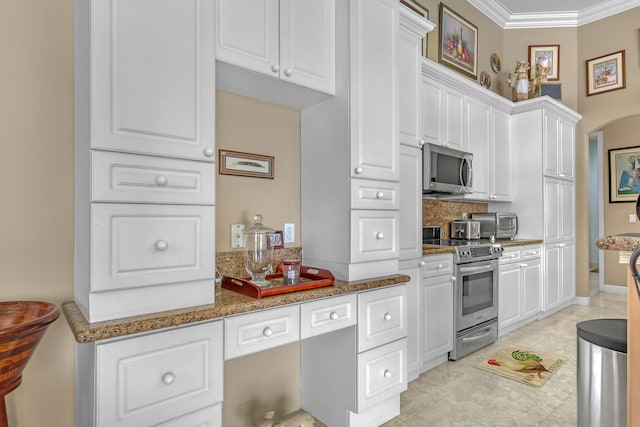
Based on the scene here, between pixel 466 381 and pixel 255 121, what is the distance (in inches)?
95.0

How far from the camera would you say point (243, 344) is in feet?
4.91

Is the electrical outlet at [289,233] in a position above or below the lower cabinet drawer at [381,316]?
above

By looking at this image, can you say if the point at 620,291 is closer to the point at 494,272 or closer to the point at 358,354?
the point at 494,272

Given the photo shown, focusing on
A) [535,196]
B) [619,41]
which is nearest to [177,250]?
[535,196]

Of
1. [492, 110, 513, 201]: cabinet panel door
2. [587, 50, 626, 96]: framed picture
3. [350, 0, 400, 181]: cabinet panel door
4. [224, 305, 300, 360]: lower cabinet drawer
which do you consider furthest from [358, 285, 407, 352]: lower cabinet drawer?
[587, 50, 626, 96]: framed picture

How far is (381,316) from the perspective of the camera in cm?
204

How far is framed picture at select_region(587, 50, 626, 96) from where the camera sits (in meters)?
4.71

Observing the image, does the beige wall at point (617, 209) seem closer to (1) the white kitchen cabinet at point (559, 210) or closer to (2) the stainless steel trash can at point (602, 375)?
(1) the white kitchen cabinet at point (559, 210)

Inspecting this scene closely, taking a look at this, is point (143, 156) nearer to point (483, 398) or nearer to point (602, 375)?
point (602, 375)

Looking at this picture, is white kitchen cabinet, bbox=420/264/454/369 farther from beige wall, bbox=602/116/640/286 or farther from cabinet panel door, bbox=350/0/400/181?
beige wall, bbox=602/116/640/286

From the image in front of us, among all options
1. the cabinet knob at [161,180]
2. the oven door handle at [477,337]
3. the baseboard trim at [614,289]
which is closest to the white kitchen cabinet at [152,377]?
the cabinet knob at [161,180]

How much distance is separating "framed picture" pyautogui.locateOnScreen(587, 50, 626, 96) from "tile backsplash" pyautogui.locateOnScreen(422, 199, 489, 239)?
8.45 feet

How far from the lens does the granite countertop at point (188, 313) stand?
1157mm

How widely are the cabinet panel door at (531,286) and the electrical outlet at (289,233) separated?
298 centimetres
